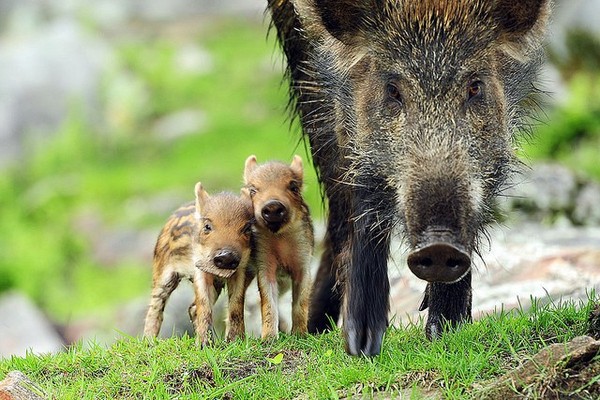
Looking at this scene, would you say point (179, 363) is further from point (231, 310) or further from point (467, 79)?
point (467, 79)

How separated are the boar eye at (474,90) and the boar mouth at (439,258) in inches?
35.0

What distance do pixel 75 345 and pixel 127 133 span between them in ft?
46.4

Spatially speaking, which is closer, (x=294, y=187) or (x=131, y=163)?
(x=294, y=187)

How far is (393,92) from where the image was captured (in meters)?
Answer: 5.91

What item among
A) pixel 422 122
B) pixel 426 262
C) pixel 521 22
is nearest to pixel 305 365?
pixel 426 262

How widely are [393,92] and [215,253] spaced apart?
1.41 metres

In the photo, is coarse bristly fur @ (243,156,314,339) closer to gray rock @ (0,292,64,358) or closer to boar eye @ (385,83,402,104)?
boar eye @ (385,83,402,104)

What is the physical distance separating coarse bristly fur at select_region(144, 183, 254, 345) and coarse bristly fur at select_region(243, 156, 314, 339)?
0.09m

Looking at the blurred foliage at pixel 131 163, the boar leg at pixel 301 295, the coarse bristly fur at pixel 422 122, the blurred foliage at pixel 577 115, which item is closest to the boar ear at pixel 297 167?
the coarse bristly fur at pixel 422 122

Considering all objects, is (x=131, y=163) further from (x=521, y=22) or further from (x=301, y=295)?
(x=521, y=22)

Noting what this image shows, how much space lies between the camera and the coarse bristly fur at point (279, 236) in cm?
671

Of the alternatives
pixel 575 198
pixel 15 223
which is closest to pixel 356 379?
pixel 575 198

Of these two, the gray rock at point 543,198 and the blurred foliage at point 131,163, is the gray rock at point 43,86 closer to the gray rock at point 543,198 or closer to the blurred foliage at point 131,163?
the blurred foliage at point 131,163

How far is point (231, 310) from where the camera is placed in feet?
22.3
